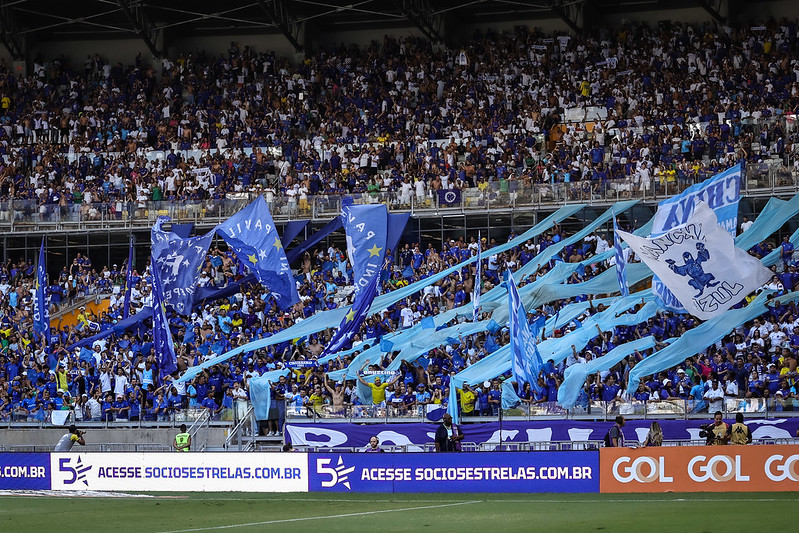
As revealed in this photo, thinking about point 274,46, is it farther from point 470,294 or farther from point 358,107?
point 470,294

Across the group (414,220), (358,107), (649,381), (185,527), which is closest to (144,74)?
(358,107)

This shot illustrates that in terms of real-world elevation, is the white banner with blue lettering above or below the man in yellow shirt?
above

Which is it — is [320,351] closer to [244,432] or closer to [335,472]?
[244,432]

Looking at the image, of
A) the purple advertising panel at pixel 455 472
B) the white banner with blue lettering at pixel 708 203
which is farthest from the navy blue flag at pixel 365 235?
the purple advertising panel at pixel 455 472

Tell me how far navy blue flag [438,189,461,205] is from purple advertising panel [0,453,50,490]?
1831 cm

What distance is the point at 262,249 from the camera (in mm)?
33594

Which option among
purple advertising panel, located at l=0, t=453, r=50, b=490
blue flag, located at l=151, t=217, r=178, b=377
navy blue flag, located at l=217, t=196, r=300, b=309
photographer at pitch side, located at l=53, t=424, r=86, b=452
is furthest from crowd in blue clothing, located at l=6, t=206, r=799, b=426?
purple advertising panel, located at l=0, t=453, r=50, b=490

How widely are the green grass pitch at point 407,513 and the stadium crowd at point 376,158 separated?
720cm

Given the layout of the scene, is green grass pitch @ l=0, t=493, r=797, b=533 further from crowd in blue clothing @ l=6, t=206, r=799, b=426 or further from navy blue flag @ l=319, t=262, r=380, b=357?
navy blue flag @ l=319, t=262, r=380, b=357

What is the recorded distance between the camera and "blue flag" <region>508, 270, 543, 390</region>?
24438mm

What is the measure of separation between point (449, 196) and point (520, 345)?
16.0 meters

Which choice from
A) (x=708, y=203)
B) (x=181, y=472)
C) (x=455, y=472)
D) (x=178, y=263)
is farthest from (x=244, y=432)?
(x=708, y=203)

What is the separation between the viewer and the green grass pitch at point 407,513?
15.8 metres

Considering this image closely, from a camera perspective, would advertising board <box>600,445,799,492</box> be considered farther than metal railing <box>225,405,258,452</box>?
No
